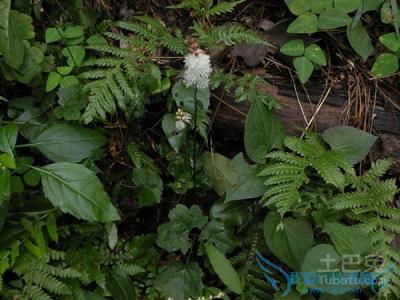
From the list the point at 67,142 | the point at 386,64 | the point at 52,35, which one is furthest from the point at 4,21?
the point at 386,64

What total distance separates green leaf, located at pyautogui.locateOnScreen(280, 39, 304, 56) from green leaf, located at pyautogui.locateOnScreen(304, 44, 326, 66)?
0.11 ft

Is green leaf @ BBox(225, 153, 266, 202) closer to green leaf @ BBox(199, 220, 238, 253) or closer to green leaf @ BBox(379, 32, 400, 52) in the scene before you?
green leaf @ BBox(199, 220, 238, 253)

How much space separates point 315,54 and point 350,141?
51cm

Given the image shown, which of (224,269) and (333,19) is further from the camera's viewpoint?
(333,19)

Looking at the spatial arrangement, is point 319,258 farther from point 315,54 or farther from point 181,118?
point 315,54

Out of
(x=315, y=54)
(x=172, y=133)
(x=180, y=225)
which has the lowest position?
(x=180, y=225)

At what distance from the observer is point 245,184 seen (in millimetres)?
2277

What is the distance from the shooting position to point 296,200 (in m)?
2.20

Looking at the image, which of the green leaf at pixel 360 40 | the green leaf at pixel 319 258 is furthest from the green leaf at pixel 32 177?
the green leaf at pixel 360 40

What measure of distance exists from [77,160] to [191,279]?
0.84m

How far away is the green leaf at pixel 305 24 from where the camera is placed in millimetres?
2406

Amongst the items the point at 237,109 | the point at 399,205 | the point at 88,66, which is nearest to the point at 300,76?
the point at 237,109

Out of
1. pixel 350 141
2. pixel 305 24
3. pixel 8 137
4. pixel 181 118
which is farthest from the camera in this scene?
pixel 305 24

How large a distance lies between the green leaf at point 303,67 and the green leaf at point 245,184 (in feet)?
1.80
